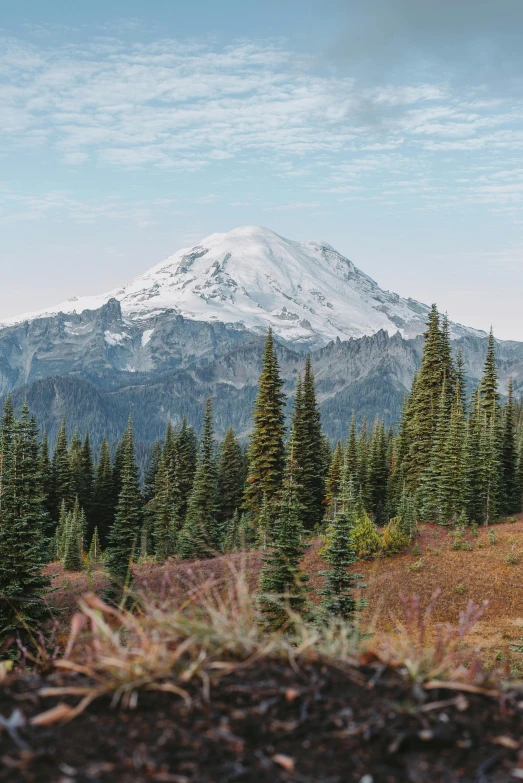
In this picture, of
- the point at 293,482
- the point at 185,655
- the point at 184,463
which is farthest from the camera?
the point at 184,463

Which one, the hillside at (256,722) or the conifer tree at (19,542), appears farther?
the conifer tree at (19,542)

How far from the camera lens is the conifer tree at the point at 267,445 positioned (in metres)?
44.6

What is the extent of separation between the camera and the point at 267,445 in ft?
147

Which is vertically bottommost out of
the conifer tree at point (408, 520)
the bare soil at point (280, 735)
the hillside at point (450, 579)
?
the hillside at point (450, 579)

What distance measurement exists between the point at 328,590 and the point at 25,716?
17363 mm

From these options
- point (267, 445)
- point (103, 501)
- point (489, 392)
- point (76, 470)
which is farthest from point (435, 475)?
point (76, 470)

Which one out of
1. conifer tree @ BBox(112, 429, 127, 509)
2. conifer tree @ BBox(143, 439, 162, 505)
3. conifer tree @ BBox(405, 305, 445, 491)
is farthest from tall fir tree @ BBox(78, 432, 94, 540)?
conifer tree @ BBox(405, 305, 445, 491)

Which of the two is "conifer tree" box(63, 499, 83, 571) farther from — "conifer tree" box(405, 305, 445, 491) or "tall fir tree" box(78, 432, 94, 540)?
"conifer tree" box(405, 305, 445, 491)

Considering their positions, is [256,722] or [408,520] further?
[408,520]

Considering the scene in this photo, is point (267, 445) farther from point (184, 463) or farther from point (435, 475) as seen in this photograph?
point (184, 463)

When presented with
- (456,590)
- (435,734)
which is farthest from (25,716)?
(456,590)

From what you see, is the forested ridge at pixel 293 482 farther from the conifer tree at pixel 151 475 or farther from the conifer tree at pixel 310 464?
the conifer tree at pixel 151 475

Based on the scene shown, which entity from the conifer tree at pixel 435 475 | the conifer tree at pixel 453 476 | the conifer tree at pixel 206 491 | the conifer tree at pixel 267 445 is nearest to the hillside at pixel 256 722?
the conifer tree at pixel 453 476

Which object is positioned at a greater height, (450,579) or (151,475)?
(450,579)
